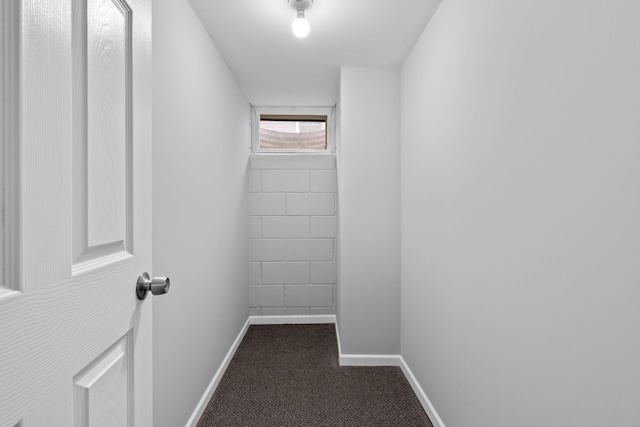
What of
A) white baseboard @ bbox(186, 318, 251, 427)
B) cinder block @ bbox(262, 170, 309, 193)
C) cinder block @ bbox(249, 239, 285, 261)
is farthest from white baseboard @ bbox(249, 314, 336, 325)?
cinder block @ bbox(262, 170, 309, 193)

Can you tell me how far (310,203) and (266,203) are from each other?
470 millimetres

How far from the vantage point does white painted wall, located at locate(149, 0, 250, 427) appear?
4.95ft

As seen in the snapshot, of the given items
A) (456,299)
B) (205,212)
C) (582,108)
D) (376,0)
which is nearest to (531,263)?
(582,108)

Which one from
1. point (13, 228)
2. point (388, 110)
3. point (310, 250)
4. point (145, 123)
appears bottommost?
point (310, 250)

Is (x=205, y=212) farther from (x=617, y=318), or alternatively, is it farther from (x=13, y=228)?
(x=617, y=318)

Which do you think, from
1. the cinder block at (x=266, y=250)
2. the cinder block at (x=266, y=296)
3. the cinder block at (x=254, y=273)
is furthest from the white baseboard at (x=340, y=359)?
the cinder block at (x=266, y=250)

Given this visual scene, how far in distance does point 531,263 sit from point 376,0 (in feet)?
5.01

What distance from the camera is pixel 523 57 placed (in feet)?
3.67

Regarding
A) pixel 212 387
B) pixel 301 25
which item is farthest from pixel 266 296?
pixel 301 25

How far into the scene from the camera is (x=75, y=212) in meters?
0.64

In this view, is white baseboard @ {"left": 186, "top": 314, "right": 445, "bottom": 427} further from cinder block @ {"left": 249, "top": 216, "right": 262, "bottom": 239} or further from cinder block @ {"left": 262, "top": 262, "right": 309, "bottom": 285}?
cinder block @ {"left": 249, "top": 216, "right": 262, "bottom": 239}

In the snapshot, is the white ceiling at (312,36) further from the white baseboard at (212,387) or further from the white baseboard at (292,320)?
the white baseboard at (292,320)

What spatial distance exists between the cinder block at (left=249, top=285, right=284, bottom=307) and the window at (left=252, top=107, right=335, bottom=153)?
1.49 m

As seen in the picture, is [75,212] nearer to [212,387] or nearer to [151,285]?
[151,285]
